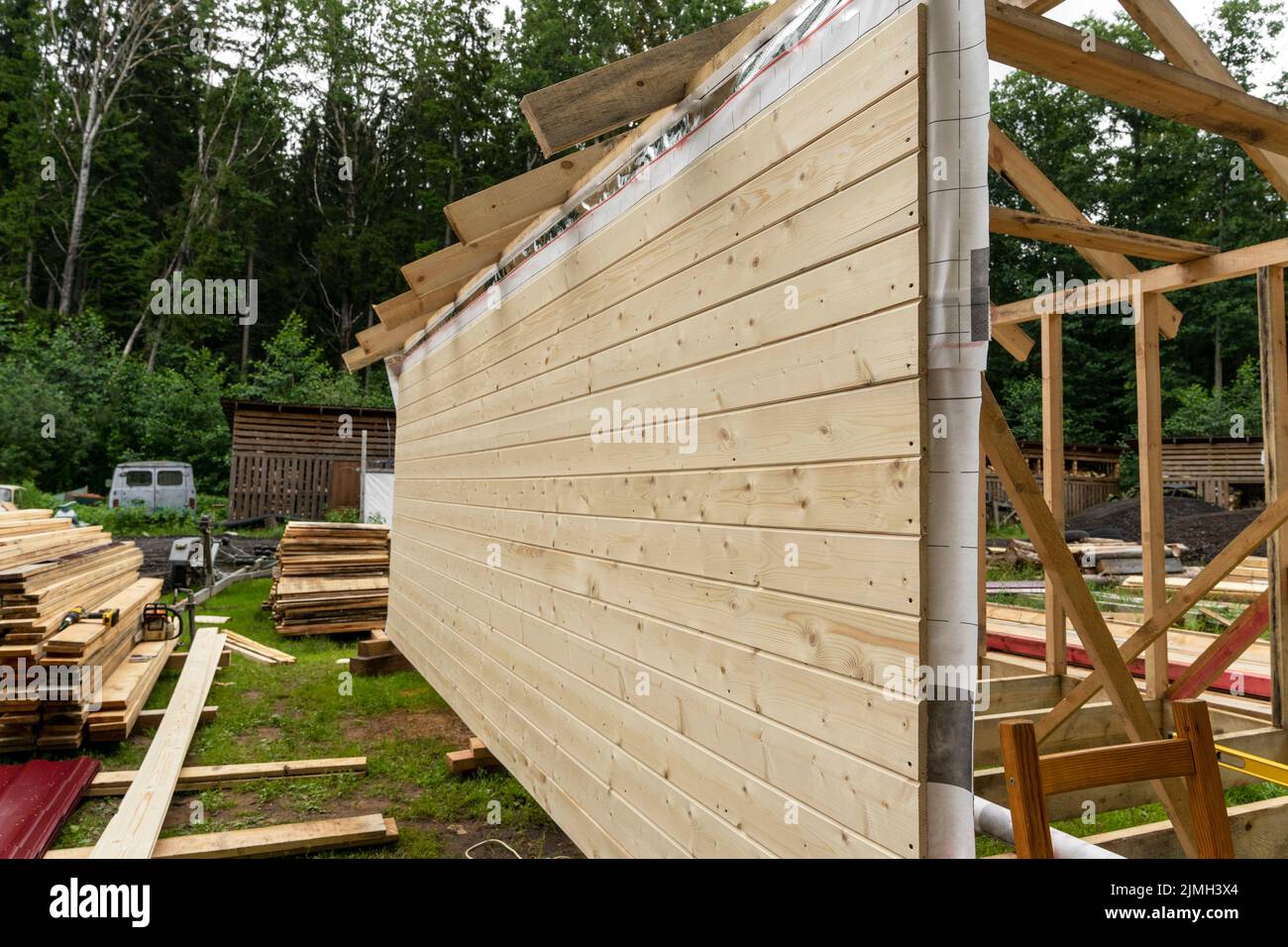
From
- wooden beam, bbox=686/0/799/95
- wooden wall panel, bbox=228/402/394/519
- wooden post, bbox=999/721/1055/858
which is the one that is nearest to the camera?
wooden post, bbox=999/721/1055/858

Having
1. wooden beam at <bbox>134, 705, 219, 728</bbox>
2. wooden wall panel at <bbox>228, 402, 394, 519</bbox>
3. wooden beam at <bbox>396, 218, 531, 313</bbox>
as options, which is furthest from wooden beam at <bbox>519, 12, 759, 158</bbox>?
wooden wall panel at <bbox>228, 402, 394, 519</bbox>

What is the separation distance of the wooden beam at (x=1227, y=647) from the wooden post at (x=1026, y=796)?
3452mm

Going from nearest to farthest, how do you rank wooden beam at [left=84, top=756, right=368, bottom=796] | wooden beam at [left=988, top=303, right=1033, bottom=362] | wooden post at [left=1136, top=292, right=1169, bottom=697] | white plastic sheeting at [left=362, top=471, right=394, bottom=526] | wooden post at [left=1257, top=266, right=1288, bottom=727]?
1. wooden post at [left=1257, top=266, right=1288, bottom=727]
2. wooden post at [left=1136, top=292, right=1169, bottom=697]
3. wooden beam at [left=84, top=756, right=368, bottom=796]
4. wooden beam at [left=988, top=303, right=1033, bottom=362]
5. white plastic sheeting at [left=362, top=471, right=394, bottom=526]

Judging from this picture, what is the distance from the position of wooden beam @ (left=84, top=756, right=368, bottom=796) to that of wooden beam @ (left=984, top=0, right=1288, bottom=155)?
220 inches

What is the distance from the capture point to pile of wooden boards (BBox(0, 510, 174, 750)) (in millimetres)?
5520

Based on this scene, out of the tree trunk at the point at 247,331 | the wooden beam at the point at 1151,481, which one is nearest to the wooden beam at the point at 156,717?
the wooden beam at the point at 1151,481

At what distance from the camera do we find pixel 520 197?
13.9ft

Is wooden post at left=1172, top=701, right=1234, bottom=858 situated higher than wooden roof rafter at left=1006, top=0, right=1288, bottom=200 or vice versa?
wooden roof rafter at left=1006, top=0, right=1288, bottom=200

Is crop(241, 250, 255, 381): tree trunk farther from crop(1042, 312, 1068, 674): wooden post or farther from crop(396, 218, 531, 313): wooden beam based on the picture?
crop(1042, 312, 1068, 674): wooden post

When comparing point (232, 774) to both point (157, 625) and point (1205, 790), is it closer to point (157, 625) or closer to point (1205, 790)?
point (157, 625)

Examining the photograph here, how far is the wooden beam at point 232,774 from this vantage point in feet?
17.1
